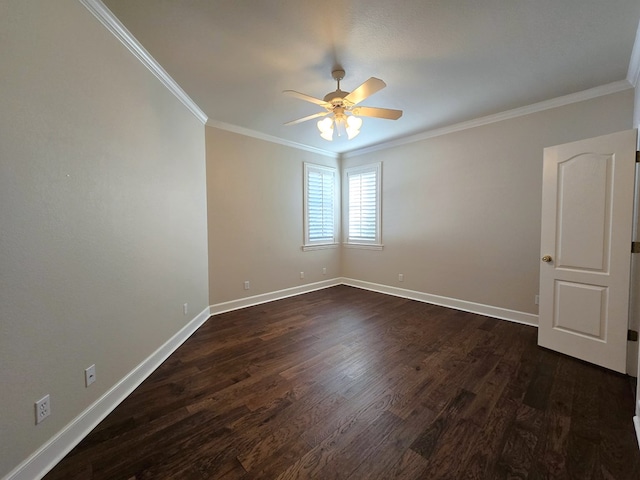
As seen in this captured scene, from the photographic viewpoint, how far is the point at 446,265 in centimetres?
412

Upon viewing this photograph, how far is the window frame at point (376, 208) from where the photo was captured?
4.89 meters

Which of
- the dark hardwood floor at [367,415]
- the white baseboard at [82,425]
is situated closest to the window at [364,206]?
the dark hardwood floor at [367,415]

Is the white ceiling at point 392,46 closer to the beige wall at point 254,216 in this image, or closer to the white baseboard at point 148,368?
the beige wall at point 254,216

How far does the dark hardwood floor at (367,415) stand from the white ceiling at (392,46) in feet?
8.89

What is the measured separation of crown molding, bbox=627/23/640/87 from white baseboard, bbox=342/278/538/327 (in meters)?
2.59

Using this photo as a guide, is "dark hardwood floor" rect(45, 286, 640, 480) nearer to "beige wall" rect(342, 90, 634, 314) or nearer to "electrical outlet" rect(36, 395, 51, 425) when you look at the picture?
"electrical outlet" rect(36, 395, 51, 425)

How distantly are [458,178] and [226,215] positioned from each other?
3.45 m

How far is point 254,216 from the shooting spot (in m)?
4.24

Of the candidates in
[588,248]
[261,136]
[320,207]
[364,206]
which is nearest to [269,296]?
[320,207]

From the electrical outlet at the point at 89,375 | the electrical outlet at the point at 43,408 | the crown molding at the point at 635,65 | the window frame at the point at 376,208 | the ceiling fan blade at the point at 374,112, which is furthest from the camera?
the window frame at the point at 376,208

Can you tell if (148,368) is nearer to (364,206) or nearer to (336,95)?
(336,95)

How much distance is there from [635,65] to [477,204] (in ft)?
6.00

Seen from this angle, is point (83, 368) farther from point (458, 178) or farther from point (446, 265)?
point (458, 178)

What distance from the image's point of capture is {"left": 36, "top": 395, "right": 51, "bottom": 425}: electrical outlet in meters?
1.37
